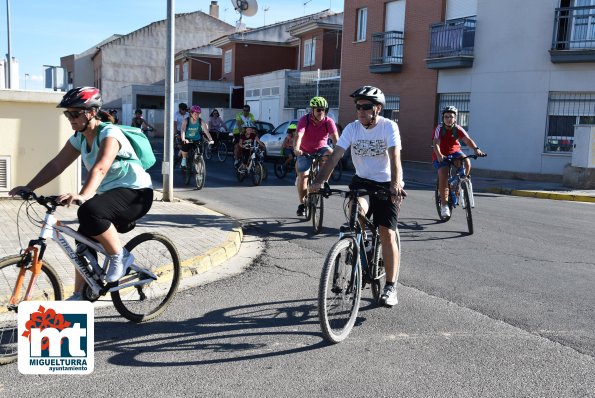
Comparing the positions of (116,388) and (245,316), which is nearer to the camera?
(116,388)

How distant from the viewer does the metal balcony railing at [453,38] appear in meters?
21.6

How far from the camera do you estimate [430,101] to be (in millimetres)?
23562

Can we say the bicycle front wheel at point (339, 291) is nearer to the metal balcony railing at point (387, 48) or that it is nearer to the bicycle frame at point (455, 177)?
the bicycle frame at point (455, 177)

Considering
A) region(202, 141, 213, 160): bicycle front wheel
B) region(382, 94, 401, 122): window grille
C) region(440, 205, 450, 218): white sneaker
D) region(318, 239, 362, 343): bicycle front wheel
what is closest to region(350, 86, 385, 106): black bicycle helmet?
region(318, 239, 362, 343): bicycle front wheel

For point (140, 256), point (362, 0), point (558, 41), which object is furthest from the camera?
point (362, 0)

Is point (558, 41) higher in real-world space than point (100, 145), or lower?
higher

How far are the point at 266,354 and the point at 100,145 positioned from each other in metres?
1.82

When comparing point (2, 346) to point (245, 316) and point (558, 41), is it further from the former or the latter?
point (558, 41)

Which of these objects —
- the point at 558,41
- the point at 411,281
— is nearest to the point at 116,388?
the point at 411,281

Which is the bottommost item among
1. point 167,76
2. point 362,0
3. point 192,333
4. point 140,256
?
point 192,333

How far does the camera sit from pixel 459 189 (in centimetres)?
965

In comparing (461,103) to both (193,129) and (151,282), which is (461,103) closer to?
(193,129)

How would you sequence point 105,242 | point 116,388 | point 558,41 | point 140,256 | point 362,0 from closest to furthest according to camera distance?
1. point 116,388
2. point 105,242
3. point 140,256
4. point 558,41
5. point 362,0

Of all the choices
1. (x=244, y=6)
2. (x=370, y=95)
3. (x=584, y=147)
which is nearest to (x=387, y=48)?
(x=584, y=147)
